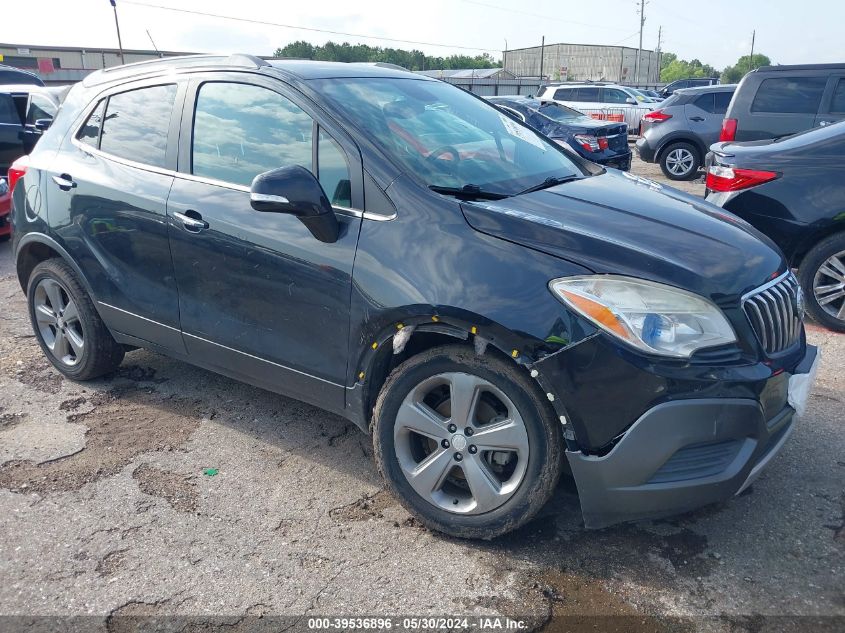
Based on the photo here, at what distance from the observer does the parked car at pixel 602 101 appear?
21094 millimetres

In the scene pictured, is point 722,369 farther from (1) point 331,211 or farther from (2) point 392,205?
(1) point 331,211

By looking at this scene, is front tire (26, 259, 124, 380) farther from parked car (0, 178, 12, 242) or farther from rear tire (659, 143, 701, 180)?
rear tire (659, 143, 701, 180)

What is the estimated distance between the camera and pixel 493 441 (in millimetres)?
2680

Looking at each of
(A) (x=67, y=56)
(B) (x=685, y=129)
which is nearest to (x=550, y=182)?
(B) (x=685, y=129)

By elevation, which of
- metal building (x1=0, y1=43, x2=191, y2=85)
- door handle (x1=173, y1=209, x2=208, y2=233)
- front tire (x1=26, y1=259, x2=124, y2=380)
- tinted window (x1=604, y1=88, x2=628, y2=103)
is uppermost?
metal building (x1=0, y1=43, x2=191, y2=85)

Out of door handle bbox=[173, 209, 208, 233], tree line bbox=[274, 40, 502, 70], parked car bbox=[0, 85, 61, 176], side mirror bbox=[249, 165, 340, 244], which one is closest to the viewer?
side mirror bbox=[249, 165, 340, 244]

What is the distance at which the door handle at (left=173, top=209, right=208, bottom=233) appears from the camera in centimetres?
334

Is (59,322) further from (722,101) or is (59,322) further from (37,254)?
(722,101)

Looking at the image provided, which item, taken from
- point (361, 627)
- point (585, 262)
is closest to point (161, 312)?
point (361, 627)

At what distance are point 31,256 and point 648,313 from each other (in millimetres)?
3741

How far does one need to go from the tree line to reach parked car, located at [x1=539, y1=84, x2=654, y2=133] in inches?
1179

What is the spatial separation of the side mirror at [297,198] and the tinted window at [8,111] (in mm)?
9159

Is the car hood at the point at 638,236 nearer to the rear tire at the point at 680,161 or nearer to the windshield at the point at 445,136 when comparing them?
the windshield at the point at 445,136

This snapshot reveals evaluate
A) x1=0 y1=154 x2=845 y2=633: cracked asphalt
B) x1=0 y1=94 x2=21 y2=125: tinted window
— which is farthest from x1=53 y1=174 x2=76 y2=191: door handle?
x1=0 y1=94 x2=21 y2=125: tinted window
